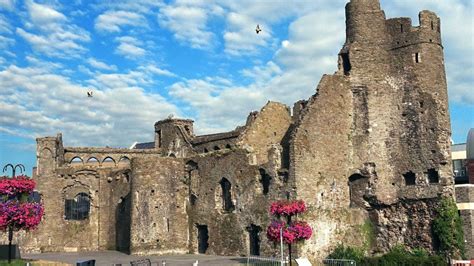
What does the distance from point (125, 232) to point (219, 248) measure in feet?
32.7

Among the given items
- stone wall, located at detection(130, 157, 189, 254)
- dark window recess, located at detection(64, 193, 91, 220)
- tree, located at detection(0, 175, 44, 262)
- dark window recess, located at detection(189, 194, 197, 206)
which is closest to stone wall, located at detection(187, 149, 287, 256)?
dark window recess, located at detection(189, 194, 197, 206)

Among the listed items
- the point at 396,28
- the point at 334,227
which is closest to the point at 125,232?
the point at 334,227

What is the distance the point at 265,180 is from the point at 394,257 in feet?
29.9

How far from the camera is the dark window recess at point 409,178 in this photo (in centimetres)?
3704

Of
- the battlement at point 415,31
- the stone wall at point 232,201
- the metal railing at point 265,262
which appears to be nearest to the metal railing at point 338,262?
the stone wall at point 232,201

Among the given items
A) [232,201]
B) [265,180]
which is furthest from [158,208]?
[265,180]

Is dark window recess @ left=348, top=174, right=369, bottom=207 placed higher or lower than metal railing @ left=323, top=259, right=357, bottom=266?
higher

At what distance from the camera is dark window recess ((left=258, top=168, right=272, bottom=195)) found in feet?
118

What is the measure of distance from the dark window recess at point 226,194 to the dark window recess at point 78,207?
14.4 meters

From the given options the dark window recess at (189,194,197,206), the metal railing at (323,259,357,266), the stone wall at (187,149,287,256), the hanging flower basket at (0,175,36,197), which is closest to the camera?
the hanging flower basket at (0,175,36,197)

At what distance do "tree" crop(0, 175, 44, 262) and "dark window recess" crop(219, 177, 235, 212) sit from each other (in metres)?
13.1

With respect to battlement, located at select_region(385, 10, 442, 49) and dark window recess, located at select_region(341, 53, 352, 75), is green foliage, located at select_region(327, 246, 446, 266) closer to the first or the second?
dark window recess, located at select_region(341, 53, 352, 75)

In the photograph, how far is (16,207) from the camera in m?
28.9

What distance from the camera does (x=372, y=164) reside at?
38031 millimetres
